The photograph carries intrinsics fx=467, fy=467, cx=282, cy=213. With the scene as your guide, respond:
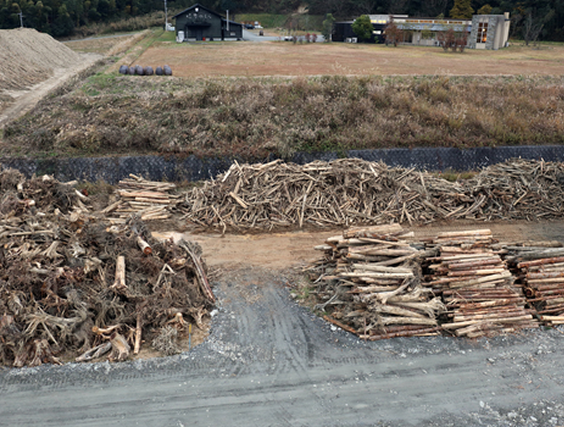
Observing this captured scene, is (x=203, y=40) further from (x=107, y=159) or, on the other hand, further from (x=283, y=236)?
(x=283, y=236)

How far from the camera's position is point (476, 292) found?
10.4 metres

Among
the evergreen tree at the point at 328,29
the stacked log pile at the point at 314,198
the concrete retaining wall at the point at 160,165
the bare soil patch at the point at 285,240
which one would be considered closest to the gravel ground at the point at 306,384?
the bare soil patch at the point at 285,240

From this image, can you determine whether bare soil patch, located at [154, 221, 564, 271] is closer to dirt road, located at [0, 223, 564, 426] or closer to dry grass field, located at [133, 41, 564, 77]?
dirt road, located at [0, 223, 564, 426]

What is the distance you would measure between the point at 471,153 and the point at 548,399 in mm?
15141

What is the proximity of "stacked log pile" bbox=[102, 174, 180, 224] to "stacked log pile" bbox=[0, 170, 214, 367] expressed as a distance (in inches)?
153

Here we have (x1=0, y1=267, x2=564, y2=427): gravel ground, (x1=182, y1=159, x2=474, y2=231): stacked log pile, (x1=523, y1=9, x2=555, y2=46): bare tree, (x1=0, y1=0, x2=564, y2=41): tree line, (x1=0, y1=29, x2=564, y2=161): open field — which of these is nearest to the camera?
(x1=0, y1=267, x2=564, y2=427): gravel ground

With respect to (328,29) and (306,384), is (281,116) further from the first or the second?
(328,29)

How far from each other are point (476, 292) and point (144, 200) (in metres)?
11.4

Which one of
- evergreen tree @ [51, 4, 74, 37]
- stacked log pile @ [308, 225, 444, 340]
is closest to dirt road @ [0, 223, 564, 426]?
stacked log pile @ [308, 225, 444, 340]

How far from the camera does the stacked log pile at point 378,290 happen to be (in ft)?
32.6

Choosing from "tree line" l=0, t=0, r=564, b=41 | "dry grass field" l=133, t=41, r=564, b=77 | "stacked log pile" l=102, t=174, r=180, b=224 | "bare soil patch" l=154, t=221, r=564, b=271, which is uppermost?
"tree line" l=0, t=0, r=564, b=41

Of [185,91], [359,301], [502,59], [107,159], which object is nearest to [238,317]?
[359,301]

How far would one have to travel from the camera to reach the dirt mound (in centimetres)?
3362

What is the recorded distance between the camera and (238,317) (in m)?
10.6
